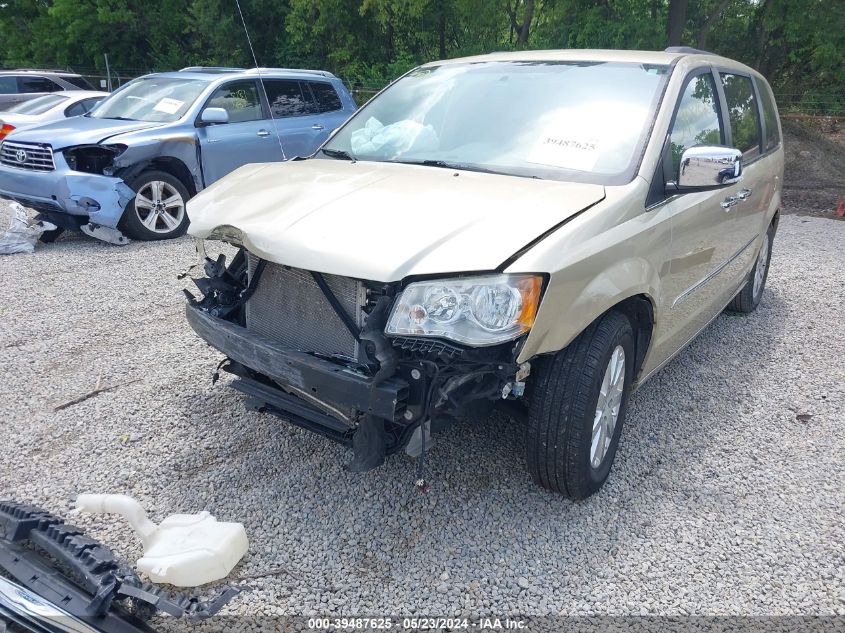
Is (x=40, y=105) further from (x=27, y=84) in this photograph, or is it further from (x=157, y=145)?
(x=157, y=145)

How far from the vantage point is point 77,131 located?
290 inches

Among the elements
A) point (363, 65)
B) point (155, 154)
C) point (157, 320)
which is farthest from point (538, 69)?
point (363, 65)

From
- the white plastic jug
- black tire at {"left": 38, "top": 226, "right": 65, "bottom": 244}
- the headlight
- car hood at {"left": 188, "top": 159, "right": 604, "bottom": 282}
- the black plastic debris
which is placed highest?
car hood at {"left": 188, "top": 159, "right": 604, "bottom": 282}

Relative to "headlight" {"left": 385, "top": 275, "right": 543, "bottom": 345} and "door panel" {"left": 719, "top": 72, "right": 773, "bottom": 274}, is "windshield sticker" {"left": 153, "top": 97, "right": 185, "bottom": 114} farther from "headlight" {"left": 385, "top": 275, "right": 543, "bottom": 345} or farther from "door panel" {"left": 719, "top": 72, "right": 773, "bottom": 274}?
"headlight" {"left": 385, "top": 275, "right": 543, "bottom": 345}

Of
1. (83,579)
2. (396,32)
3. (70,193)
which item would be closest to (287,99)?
(70,193)

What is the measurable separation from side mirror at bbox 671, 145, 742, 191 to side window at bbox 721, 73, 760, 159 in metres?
1.28

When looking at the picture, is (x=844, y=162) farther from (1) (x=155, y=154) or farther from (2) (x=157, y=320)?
(2) (x=157, y=320)

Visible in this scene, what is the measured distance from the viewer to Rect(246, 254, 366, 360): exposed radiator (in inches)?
108

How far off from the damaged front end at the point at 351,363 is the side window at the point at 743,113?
8.75 ft

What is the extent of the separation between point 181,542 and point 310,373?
84 cm

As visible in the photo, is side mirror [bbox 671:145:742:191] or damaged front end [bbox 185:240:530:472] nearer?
damaged front end [bbox 185:240:530:472]

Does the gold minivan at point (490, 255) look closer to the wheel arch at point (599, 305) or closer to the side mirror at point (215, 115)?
the wheel arch at point (599, 305)

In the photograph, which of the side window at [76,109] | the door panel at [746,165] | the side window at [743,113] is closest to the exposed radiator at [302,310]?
the door panel at [746,165]

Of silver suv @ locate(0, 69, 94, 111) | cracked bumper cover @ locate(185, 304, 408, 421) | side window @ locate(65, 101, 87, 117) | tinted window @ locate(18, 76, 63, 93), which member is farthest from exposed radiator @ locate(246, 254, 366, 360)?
tinted window @ locate(18, 76, 63, 93)
